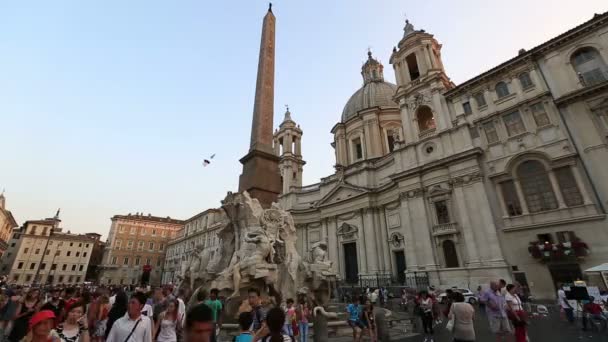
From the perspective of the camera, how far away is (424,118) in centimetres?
2762

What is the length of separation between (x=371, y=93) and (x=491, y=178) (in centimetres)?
2236

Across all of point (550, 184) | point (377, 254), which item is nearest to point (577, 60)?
point (550, 184)

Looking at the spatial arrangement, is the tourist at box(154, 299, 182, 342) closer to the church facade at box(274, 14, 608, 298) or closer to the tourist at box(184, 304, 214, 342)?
the tourist at box(184, 304, 214, 342)

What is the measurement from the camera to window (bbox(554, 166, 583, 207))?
1667cm

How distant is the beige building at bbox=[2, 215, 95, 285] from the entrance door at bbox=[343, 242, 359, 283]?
4814cm

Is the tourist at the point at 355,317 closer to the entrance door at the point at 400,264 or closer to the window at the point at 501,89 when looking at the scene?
the entrance door at the point at 400,264

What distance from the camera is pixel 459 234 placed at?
2048 centimetres

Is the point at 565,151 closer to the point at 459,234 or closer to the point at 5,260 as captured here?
the point at 459,234

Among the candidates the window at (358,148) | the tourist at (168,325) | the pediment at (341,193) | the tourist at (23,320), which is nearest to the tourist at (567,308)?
the tourist at (168,325)

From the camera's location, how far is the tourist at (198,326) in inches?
69.3

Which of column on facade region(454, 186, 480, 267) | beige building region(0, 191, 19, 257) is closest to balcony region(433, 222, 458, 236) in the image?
column on facade region(454, 186, 480, 267)

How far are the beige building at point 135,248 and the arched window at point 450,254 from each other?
4730 cm

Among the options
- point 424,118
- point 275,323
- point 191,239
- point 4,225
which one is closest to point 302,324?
point 275,323

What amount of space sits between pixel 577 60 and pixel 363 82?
27711mm
